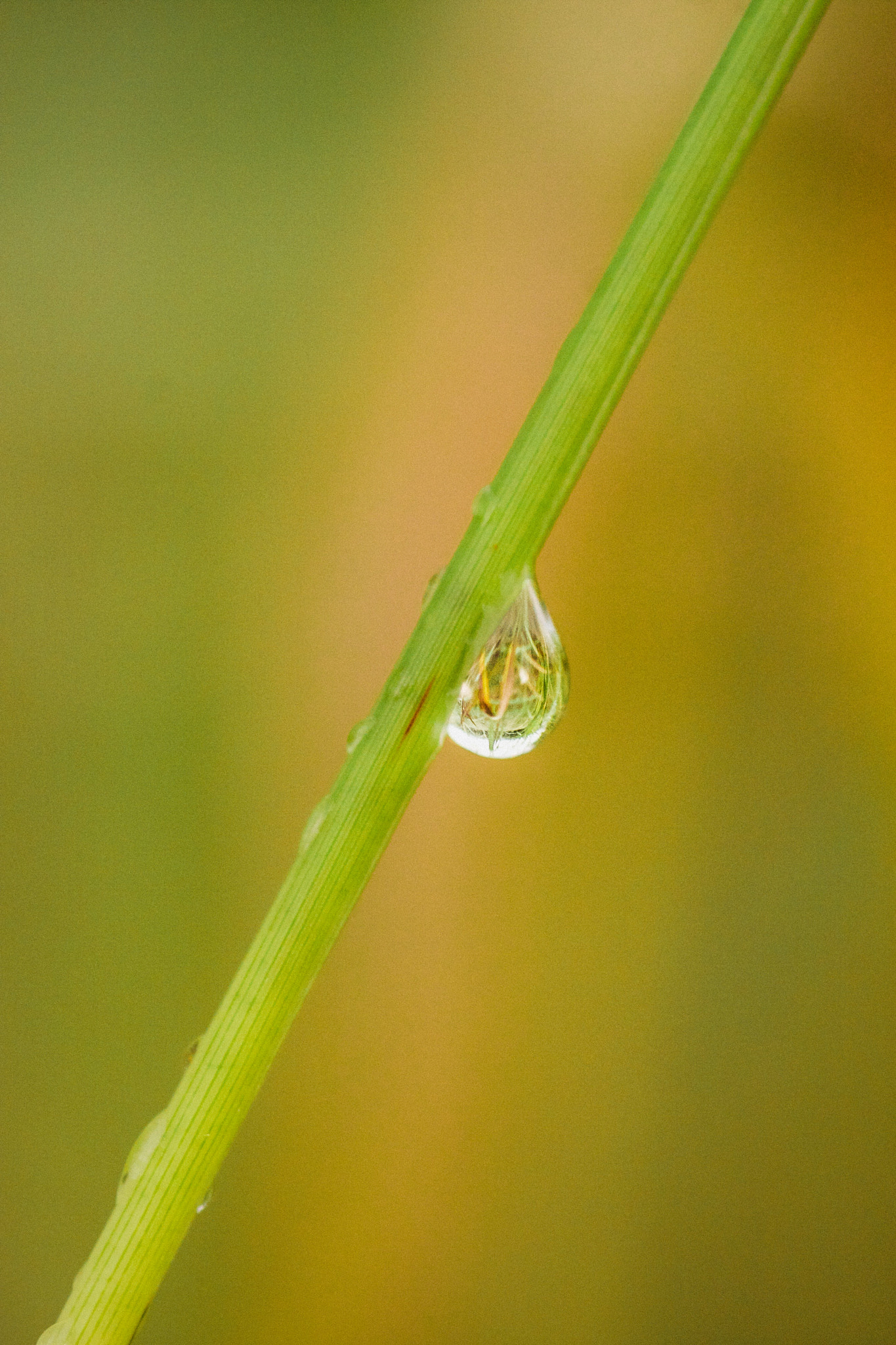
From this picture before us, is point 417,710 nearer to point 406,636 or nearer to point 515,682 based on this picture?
point 515,682

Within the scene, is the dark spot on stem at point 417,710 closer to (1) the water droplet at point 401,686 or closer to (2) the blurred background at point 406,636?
(1) the water droplet at point 401,686

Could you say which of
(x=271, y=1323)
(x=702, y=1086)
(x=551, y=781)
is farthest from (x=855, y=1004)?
(x=271, y=1323)

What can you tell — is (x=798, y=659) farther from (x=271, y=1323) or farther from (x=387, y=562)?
(x=271, y=1323)

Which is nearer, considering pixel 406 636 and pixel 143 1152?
pixel 143 1152

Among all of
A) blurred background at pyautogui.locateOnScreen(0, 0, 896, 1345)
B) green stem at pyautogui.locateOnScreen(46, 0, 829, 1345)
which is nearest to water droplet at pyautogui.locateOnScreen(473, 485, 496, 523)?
green stem at pyautogui.locateOnScreen(46, 0, 829, 1345)

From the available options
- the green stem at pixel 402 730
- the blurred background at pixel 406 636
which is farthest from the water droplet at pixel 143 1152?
the blurred background at pixel 406 636

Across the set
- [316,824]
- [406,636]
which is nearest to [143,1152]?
[316,824]

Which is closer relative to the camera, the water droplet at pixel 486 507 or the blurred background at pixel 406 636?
the water droplet at pixel 486 507
